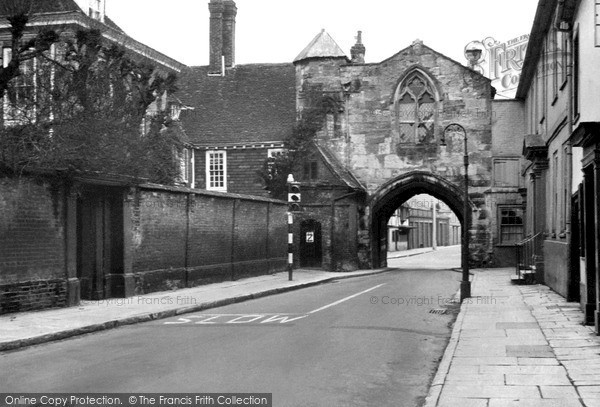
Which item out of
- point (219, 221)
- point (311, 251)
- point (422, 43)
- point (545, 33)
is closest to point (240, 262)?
point (219, 221)

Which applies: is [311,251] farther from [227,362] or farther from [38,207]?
[227,362]

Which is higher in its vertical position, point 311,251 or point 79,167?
point 79,167

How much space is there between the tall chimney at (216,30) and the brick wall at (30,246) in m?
28.3

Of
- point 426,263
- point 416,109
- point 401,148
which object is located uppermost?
point 416,109

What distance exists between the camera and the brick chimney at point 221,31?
139 feet

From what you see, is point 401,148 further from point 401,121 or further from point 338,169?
point 338,169

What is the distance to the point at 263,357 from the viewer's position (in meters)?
9.34

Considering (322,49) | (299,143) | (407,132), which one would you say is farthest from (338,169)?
(322,49)

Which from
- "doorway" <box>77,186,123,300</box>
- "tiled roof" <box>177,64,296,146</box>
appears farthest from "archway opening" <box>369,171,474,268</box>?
"doorway" <box>77,186,123,300</box>

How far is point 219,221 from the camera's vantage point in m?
23.7

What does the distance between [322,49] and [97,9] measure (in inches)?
429

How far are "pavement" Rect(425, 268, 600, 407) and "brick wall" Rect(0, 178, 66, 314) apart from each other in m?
7.78

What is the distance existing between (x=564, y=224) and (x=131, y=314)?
33.6 ft

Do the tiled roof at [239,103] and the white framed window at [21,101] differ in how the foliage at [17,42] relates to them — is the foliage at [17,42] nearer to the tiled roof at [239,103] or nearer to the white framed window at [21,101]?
the white framed window at [21,101]
